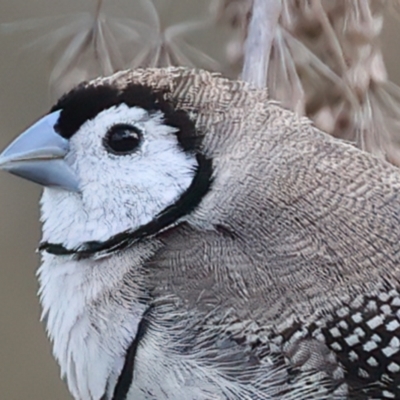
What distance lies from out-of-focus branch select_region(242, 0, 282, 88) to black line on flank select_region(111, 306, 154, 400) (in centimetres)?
54

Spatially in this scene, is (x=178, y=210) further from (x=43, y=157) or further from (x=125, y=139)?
(x=43, y=157)

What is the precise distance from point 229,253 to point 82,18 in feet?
2.53

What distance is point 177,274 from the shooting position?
1.89 metres

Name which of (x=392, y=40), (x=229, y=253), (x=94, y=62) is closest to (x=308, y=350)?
(x=229, y=253)

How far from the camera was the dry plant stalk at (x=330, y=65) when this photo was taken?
2303mm

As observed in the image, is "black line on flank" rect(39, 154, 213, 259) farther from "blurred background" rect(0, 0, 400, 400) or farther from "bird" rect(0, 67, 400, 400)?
"blurred background" rect(0, 0, 400, 400)

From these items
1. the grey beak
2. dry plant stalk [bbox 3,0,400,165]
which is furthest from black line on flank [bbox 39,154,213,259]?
dry plant stalk [bbox 3,0,400,165]

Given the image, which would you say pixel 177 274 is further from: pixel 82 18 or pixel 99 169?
pixel 82 18

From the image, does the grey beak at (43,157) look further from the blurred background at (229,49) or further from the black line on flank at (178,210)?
the blurred background at (229,49)

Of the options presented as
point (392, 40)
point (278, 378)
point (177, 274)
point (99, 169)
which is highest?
point (99, 169)

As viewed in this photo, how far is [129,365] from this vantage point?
1.87 m

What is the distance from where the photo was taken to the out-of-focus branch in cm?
224

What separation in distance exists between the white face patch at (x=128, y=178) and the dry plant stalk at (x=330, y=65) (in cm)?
40

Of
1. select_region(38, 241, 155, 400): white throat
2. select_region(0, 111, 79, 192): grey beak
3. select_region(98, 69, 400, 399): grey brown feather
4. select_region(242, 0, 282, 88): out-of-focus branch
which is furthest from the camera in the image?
select_region(242, 0, 282, 88): out-of-focus branch
